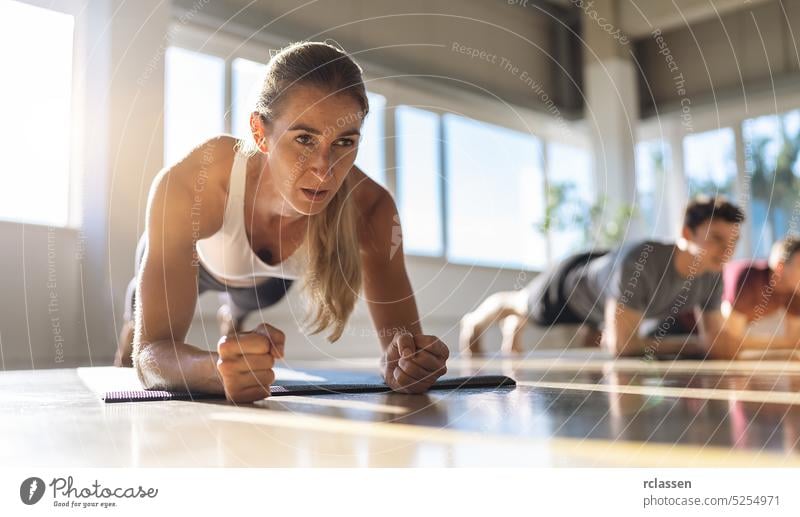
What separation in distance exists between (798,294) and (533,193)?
115cm

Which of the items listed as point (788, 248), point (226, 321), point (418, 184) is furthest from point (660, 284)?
point (226, 321)

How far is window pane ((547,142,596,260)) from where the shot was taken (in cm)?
280

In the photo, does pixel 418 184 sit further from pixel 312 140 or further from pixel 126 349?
pixel 312 140

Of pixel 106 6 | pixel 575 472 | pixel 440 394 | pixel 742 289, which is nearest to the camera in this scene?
pixel 575 472

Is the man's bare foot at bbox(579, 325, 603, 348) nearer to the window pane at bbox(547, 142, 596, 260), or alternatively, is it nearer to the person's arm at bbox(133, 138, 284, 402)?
the window pane at bbox(547, 142, 596, 260)

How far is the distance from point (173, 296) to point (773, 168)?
244 centimetres

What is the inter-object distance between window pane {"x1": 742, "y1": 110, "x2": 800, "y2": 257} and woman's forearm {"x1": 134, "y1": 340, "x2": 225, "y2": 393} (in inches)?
94.1

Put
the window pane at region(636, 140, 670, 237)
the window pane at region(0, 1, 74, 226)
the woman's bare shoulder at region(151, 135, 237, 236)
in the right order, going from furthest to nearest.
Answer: the window pane at region(636, 140, 670, 237) < the window pane at region(0, 1, 74, 226) < the woman's bare shoulder at region(151, 135, 237, 236)

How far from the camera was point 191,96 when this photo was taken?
1363mm

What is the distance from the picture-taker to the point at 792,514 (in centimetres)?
34

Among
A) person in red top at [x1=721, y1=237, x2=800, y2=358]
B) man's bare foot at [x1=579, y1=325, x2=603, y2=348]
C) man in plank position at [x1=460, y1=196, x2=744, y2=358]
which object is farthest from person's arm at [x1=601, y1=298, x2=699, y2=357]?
man's bare foot at [x1=579, y1=325, x2=603, y2=348]

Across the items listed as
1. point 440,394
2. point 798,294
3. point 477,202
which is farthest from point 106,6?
point 798,294

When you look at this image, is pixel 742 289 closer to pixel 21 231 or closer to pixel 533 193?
pixel 533 193

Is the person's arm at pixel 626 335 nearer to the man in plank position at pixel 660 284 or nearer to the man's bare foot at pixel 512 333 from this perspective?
the man in plank position at pixel 660 284
